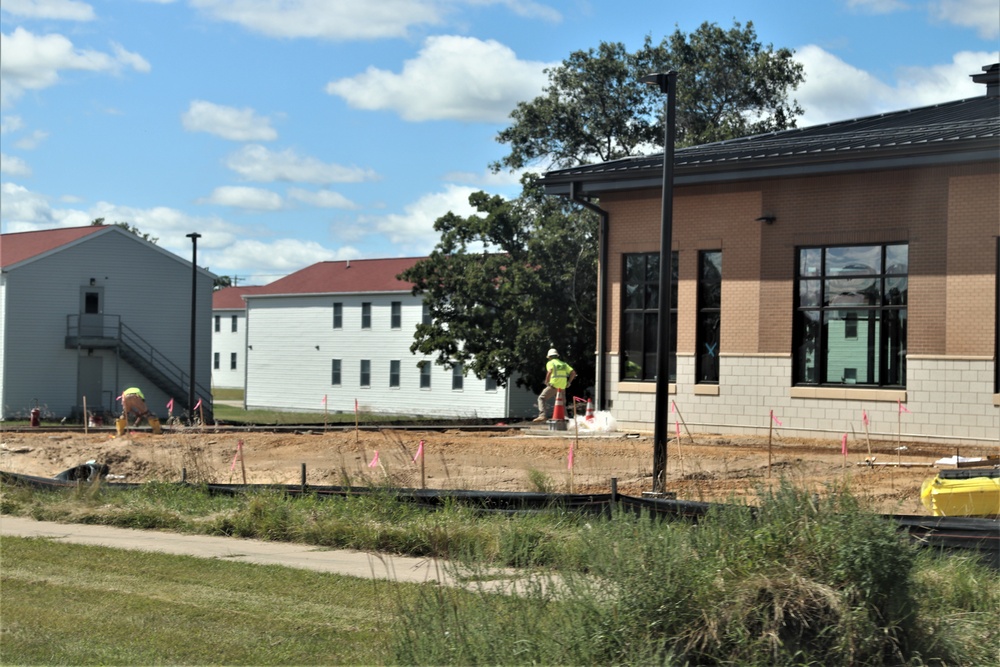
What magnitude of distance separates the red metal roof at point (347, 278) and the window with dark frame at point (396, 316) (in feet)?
2.61

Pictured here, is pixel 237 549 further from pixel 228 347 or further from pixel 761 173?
pixel 228 347

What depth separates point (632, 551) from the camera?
657 centimetres

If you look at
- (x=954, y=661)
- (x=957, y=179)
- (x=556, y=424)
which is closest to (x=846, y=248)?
(x=957, y=179)

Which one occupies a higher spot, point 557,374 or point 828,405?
point 557,374

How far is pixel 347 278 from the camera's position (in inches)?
2442

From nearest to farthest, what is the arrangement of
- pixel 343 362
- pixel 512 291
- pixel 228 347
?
A: pixel 512 291 → pixel 343 362 → pixel 228 347

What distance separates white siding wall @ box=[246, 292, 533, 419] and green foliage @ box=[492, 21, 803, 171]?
491 inches

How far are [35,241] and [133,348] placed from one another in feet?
22.9

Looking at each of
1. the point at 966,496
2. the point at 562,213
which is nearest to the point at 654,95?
the point at 562,213

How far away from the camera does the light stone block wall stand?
68.2 feet

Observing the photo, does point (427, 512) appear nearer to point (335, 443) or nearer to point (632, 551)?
point (632, 551)

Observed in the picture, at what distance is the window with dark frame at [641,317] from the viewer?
25.3 m

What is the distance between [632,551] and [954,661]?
1.89 metres

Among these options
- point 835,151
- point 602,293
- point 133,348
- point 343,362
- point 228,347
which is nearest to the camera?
point 835,151
